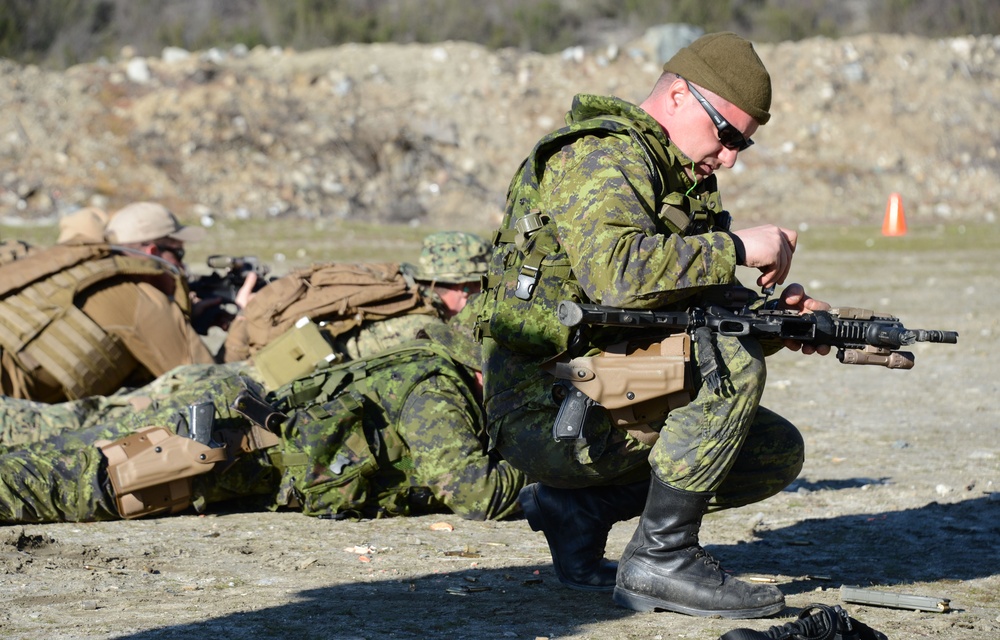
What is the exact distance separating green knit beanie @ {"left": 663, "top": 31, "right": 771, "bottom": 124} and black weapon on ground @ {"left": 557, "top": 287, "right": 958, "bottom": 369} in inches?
20.5

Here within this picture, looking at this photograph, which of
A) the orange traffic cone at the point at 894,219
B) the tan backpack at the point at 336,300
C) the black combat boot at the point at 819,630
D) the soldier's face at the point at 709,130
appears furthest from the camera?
the tan backpack at the point at 336,300

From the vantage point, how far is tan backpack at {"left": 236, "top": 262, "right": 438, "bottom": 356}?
5809 millimetres

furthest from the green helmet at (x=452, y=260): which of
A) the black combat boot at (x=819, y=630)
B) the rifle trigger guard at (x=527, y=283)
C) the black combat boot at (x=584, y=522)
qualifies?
the black combat boot at (x=819, y=630)

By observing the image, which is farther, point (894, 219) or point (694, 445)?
point (894, 219)

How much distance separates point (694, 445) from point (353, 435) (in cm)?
182

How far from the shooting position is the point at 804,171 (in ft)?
73.4

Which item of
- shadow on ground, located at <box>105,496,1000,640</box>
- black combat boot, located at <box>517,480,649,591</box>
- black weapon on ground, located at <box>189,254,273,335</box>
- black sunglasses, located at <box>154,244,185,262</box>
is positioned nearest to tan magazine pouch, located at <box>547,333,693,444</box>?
black combat boot, located at <box>517,480,649,591</box>

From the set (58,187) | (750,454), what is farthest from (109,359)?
(58,187)

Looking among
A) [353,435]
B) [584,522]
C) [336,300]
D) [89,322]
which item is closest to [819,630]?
[584,522]

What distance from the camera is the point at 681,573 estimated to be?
3.45 meters

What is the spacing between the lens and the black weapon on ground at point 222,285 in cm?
717

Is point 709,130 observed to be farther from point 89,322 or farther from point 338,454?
point 89,322

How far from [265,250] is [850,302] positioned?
6.42 m

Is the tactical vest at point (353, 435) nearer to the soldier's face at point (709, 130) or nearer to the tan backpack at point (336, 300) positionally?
the tan backpack at point (336, 300)
